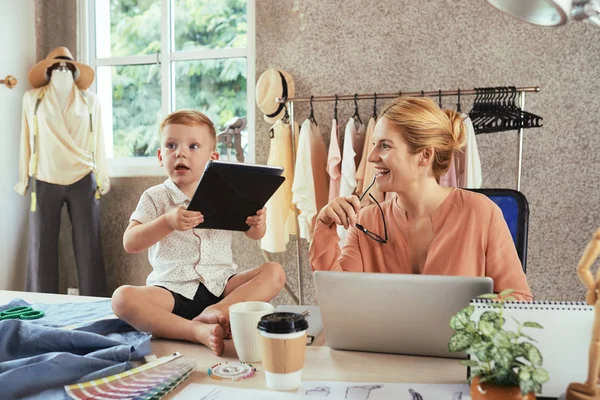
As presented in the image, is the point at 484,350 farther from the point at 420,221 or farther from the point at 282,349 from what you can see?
the point at 420,221

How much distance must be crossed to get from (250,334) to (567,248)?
230 cm

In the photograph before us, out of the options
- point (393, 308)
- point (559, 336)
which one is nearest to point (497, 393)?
point (559, 336)

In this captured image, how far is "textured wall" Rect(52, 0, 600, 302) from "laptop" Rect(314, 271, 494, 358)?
6.95 feet

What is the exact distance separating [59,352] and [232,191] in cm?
49

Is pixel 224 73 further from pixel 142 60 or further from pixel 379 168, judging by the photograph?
pixel 379 168

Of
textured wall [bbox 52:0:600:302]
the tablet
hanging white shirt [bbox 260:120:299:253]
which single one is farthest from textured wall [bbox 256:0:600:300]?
the tablet

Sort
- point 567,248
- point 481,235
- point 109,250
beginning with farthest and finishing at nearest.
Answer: point 109,250
point 567,248
point 481,235

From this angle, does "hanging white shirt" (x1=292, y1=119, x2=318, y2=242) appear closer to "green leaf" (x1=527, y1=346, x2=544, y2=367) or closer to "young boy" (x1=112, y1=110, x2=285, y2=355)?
"young boy" (x1=112, y1=110, x2=285, y2=355)

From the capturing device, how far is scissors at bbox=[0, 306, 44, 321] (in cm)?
124

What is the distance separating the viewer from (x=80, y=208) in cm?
329

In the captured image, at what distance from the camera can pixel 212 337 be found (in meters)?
0.99

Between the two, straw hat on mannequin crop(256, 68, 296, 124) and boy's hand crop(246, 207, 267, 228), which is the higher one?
straw hat on mannequin crop(256, 68, 296, 124)

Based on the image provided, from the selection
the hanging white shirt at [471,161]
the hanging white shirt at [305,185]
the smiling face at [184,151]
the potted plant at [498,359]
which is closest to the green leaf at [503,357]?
the potted plant at [498,359]

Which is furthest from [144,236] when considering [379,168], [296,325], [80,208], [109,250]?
[109,250]
